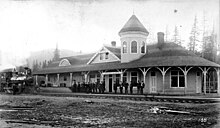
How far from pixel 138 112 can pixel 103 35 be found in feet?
6.01

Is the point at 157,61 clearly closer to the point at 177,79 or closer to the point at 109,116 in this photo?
the point at 177,79

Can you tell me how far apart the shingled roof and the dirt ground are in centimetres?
311

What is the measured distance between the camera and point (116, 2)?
17.0 ft

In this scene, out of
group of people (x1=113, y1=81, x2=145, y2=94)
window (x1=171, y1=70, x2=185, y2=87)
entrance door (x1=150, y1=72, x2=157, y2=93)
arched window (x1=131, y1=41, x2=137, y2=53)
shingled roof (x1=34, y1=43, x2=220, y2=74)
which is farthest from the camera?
arched window (x1=131, y1=41, x2=137, y2=53)

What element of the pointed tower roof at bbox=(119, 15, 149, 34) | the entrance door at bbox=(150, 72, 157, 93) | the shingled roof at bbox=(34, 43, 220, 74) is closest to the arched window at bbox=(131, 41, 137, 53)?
the shingled roof at bbox=(34, 43, 220, 74)

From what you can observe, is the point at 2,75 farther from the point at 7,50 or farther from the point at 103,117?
the point at 103,117

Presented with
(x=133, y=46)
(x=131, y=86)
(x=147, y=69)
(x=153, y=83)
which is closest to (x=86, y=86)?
(x=131, y=86)

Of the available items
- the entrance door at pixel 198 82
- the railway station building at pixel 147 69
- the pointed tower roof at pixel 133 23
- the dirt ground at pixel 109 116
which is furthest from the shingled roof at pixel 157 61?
the dirt ground at pixel 109 116

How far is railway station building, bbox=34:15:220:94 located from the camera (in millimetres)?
10297

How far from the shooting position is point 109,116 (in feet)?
18.2

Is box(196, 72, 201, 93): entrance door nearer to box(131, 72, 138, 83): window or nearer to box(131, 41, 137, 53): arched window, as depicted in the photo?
box(131, 72, 138, 83): window

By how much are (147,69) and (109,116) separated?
238 inches

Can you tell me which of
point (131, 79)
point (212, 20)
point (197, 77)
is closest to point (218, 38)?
point (212, 20)

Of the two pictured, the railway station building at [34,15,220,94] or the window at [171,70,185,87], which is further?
the window at [171,70,185,87]
